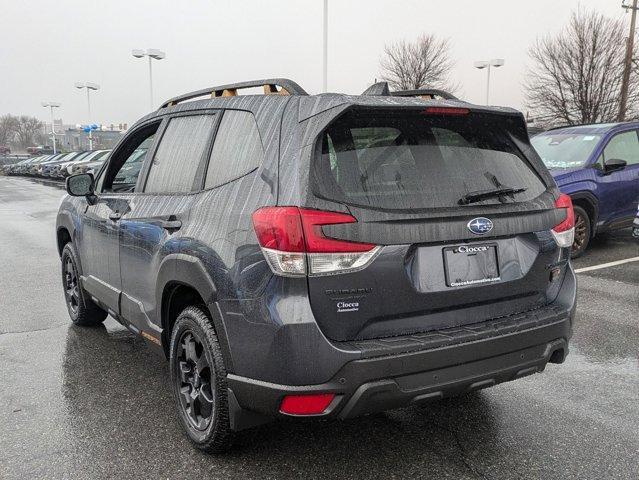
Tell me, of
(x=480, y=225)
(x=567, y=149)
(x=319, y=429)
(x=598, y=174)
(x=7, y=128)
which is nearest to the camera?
(x=480, y=225)

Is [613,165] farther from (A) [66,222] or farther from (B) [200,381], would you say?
(B) [200,381]

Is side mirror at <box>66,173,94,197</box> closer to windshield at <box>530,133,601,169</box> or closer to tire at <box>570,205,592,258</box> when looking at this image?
windshield at <box>530,133,601,169</box>

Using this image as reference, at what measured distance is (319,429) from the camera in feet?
10.4

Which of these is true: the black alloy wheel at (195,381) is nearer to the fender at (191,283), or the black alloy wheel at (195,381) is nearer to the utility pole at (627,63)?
the fender at (191,283)

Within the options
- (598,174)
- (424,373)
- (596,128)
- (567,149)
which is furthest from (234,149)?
(596,128)

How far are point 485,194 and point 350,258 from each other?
0.80 m

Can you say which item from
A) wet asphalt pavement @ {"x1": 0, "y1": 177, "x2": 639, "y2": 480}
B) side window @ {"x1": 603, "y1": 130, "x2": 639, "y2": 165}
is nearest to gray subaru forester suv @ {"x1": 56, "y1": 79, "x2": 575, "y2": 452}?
wet asphalt pavement @ {"x1": 0, "y1": 177, "x2": 639, "y2": 480}

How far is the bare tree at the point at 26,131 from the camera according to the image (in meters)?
104

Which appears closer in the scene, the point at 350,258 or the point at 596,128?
the point at 350,258

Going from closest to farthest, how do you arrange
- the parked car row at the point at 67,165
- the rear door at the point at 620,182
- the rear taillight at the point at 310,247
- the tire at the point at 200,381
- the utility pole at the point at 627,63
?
the rear taillight at the point at 310,247 < the tire at the point at 200,381 < the rear door at the point at 620,182 < the utility pole at the point at 627,63 < the parked car row at the point at 67,165

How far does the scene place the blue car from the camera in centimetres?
773

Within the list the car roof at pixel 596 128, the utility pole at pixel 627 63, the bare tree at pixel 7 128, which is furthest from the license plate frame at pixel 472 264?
the bare tree at pixel 7 128

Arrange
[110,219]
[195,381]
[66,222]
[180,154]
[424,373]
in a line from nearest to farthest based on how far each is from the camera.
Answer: [424,373]
[195,381]
[180,154]
[110,219]
[66,222]

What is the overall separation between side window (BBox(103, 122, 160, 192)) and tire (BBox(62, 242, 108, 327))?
86 cm
